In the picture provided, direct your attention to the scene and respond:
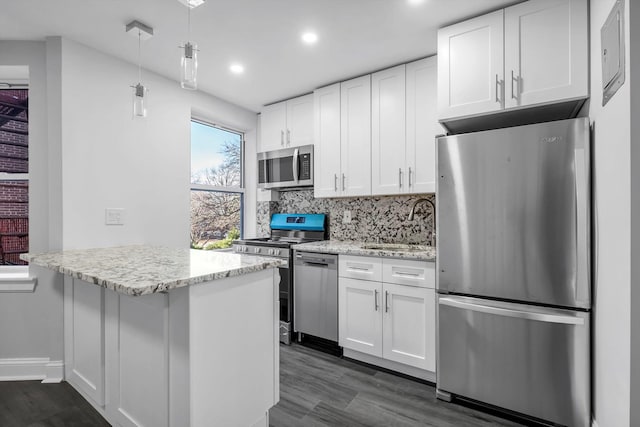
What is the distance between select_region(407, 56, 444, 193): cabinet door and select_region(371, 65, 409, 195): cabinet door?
60mm

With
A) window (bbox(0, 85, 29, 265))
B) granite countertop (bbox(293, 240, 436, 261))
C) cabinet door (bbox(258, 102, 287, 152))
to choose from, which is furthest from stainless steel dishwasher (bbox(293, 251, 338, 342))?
window (bbox(0, 85, 29, 265))

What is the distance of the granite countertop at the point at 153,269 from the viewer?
1120mm

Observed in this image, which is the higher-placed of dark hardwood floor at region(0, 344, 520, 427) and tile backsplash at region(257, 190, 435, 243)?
tile backsplash at region(257, 190, 435, 243)

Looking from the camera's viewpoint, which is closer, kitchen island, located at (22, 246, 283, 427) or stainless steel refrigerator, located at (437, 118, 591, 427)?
kitchen island, located at (22, 246, 283, 427)

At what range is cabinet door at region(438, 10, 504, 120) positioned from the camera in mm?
1984

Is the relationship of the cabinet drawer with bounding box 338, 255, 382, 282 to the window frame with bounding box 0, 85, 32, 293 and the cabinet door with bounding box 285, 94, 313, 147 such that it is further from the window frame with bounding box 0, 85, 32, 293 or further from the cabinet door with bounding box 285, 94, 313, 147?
the window frame with bounding box 0, 85, 32, 293

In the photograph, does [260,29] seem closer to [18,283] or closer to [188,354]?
[188,354]

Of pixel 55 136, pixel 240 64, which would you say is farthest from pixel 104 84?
pixel 240 64

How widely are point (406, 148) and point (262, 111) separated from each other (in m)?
1.90

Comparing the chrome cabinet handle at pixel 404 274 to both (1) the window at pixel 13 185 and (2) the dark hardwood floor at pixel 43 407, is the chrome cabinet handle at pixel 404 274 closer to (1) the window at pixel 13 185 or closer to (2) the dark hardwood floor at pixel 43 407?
(2) the dark hardwood floor at pixel 43 407

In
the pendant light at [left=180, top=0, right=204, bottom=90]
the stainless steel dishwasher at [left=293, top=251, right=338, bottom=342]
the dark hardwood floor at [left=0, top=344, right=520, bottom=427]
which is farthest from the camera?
the stainless steel dishwasher at [left=293, top=251, right=338, bottom=342]

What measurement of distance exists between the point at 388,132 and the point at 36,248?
293 centimetres

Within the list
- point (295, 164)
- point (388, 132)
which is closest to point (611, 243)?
point (388, 132)

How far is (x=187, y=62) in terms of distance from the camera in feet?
5.25
